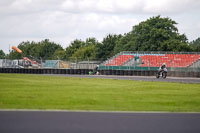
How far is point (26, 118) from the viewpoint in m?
9.23

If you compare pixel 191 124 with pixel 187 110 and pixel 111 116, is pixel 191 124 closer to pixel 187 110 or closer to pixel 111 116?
pixel 111 116

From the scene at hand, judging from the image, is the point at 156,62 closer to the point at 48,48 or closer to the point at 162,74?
the point at 162,74

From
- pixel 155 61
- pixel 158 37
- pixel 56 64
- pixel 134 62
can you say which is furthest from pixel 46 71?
pixel 158 37

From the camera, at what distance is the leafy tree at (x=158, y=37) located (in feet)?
241

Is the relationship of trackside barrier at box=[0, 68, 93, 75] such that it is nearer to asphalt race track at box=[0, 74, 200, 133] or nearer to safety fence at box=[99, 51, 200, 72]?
safety fence at box=[99, 51, 200, 72]

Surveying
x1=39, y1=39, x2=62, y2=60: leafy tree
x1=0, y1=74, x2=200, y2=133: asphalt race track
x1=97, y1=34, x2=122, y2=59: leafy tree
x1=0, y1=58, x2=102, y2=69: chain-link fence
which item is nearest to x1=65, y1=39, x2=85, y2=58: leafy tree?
x1=39, y1=39, x2=62, y2=60: leafy tree

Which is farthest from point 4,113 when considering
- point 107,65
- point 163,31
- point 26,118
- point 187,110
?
point 163,31

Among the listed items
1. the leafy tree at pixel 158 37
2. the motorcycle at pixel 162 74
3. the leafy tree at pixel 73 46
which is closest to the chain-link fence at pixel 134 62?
the motorcycle at pixel 162 74

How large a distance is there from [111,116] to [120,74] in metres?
34.8

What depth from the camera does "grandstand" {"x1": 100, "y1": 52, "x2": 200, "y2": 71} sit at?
141ft

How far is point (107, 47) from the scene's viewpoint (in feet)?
333

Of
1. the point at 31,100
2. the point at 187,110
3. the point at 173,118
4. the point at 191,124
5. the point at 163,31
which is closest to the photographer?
the point at 191,124

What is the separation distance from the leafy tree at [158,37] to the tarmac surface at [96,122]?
6418cm

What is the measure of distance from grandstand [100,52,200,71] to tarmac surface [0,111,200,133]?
32.1 metres
